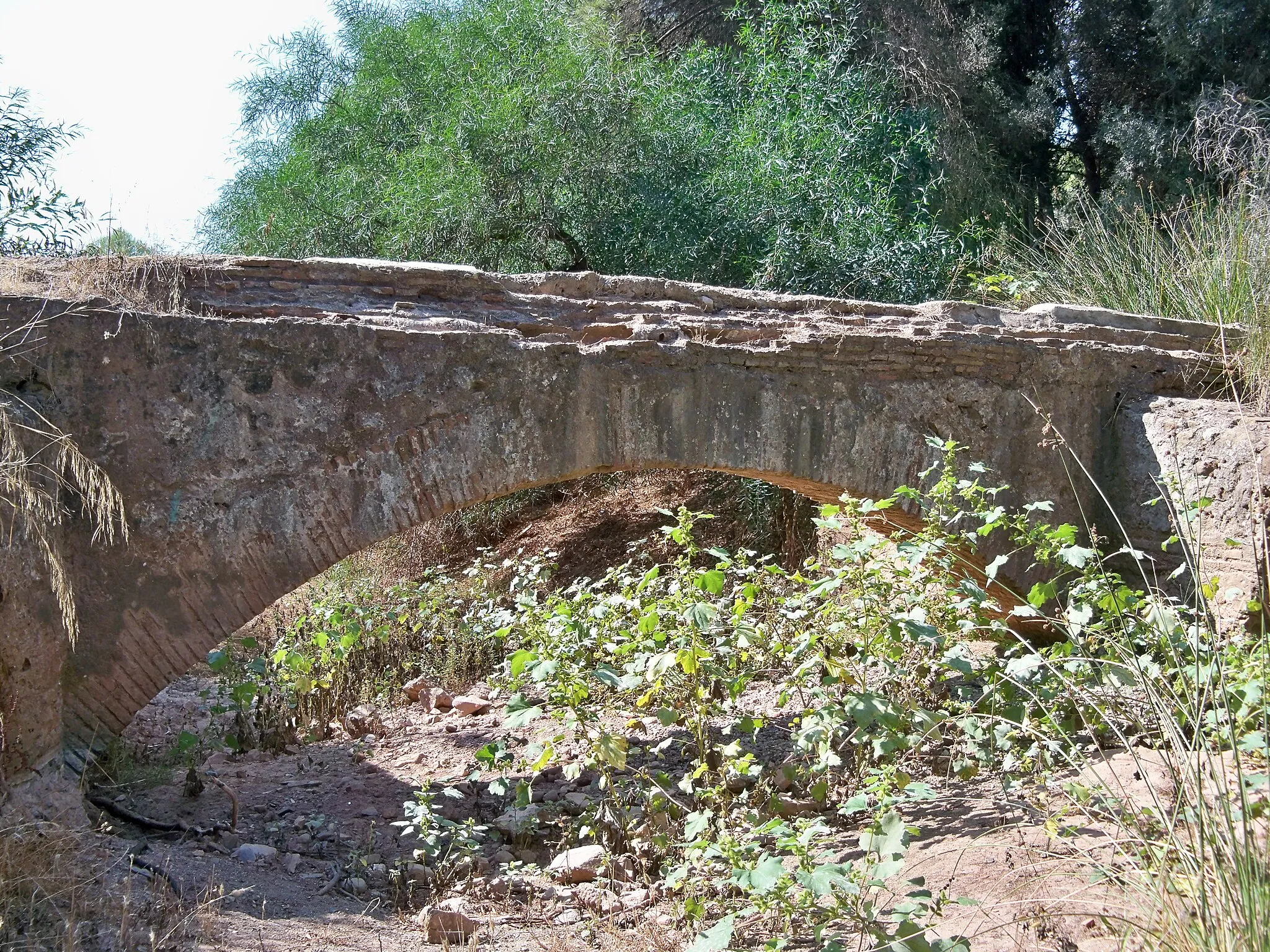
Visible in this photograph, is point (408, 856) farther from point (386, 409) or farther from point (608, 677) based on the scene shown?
point (386, 409)

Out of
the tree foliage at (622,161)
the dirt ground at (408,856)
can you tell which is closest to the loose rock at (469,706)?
the dirt ground at (408,856)

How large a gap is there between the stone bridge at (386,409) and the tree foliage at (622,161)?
11.2 ft

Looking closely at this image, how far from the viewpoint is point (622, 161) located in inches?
352

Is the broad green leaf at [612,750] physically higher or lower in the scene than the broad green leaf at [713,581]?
lower

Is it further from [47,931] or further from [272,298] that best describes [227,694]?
[47,931]

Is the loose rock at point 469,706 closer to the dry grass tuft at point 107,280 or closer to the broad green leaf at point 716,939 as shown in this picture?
the dry grass tuft at point 107,280

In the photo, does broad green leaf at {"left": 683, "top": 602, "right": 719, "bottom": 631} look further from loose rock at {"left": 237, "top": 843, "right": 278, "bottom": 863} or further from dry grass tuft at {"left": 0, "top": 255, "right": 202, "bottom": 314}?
dry grass tuft at {"left": 0, "top": 255, "right": 202, "bottom": 314}

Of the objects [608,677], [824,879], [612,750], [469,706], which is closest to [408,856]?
[612,750]

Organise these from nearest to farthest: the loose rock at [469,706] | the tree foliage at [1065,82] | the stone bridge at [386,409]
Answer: the stone bridge at [386,409]
the loose rock at [469,706]
the tree foliage at [1065,82]

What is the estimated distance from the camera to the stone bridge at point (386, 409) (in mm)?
3643

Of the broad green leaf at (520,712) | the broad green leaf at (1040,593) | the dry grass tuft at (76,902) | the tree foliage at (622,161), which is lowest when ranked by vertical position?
the dry grass tuft at (76,902)

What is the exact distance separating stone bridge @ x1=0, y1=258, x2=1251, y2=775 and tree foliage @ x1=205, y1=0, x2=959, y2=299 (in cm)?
341

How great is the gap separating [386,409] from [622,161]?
5492 mm

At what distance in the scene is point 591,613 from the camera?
3.94 metres
